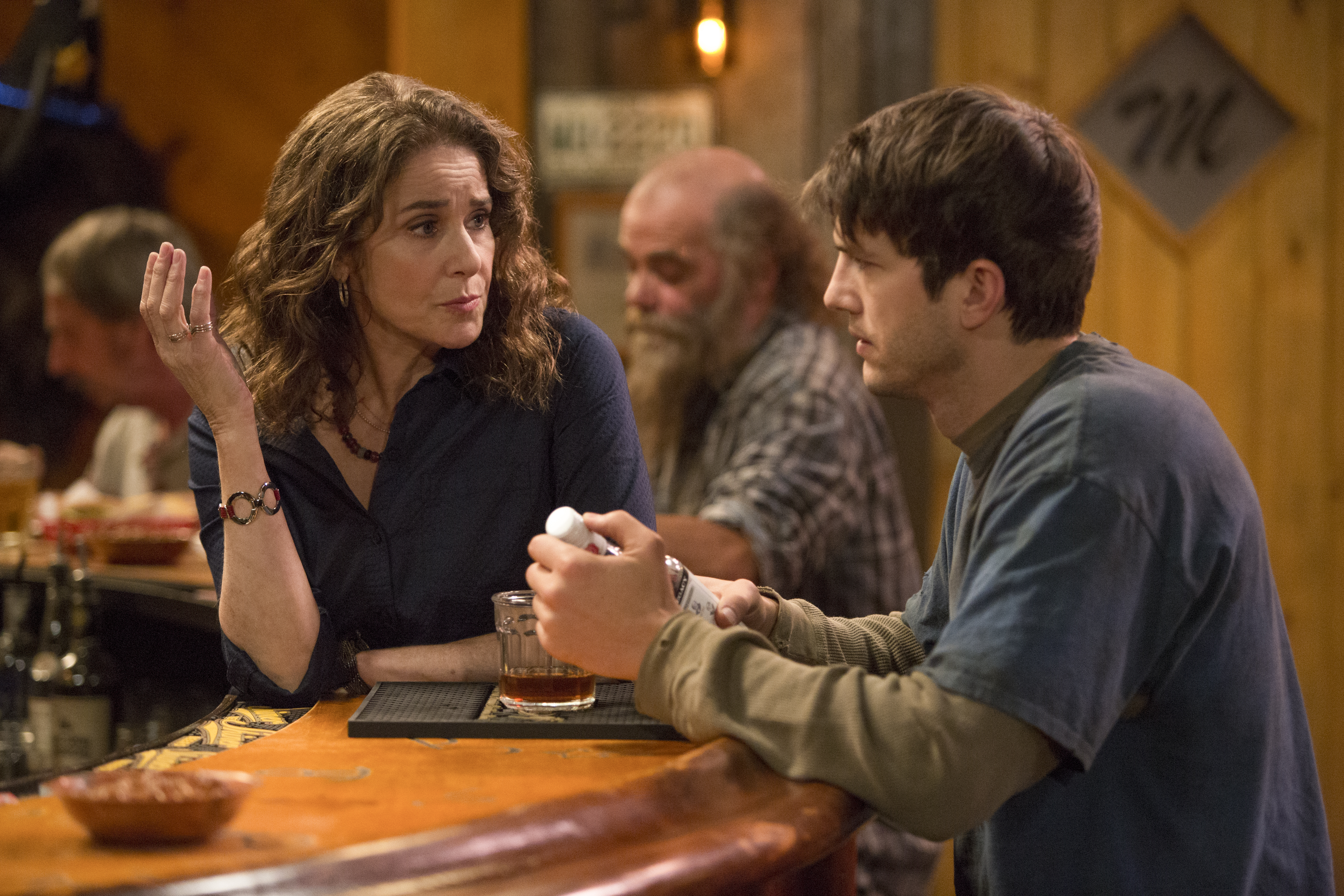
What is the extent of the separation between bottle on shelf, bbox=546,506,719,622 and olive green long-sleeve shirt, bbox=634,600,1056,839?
0.28ft

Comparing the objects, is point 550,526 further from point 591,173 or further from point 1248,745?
point 591,173

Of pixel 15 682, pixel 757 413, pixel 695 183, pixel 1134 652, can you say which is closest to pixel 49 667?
pixel 15 682

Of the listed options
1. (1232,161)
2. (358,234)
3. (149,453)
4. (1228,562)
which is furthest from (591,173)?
(1228,562)

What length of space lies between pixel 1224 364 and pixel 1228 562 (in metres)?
2.81

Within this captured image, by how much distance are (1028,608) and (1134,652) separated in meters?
0.13

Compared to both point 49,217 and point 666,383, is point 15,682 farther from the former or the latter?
point 49,217

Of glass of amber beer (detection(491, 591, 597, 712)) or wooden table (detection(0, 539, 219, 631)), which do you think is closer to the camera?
glass of amber beer (detection(491, 591, 597, 712))

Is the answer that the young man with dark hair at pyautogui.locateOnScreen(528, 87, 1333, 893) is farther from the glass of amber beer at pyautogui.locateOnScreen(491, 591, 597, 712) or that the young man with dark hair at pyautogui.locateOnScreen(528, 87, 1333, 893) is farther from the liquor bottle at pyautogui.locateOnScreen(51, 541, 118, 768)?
the liquor bottle at pyautogui.locateOnScreen(51, 541, 118, 768)

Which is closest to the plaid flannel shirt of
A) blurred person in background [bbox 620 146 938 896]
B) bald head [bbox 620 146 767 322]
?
blurred person in background [bbox 620 146 938 896]

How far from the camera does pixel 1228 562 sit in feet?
3.65

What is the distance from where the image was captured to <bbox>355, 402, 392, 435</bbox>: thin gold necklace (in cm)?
170

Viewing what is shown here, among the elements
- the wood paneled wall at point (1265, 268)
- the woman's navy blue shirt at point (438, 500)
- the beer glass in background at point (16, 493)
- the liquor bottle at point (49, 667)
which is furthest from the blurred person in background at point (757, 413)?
the beer glass in background at point (16, 493)

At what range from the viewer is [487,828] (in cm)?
89

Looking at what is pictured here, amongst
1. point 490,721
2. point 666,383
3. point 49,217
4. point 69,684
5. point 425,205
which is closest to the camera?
point 490,721
